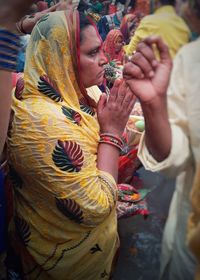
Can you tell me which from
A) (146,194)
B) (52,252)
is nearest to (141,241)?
(146,194)

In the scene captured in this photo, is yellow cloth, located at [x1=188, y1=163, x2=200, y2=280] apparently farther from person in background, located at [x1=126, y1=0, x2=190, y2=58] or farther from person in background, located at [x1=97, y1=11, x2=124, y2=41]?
person in background, located at [x1=97, y1=11, x2=124, y2=41]

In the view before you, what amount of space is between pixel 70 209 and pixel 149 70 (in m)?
0.58

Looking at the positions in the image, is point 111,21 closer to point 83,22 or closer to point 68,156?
point 83,22

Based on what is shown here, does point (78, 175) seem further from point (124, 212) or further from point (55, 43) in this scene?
point (55, 43)

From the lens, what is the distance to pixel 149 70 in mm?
422

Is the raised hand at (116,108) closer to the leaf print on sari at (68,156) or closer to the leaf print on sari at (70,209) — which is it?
the leaf print on sari at (68,156)

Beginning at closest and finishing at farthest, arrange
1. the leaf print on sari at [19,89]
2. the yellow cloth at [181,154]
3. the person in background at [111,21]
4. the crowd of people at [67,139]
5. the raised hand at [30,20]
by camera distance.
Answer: the yellow cloth at [181,154] → the person in background at [111,21] → the crowd of people at [67,139] → the raised hand at [30,20] → the leaf print on sari at [19,89]

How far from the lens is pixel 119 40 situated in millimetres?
591

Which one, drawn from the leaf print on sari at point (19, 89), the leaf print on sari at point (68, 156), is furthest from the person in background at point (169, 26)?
the leaf print on sari at point (19, 89)

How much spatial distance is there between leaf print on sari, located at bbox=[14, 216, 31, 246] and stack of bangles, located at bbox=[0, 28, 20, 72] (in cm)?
55

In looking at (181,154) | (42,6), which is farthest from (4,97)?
(181,154)

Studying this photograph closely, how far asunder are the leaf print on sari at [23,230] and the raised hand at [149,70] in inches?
28.5

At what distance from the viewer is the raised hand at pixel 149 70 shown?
16.0 inches

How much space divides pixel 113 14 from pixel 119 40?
1.8 inches
